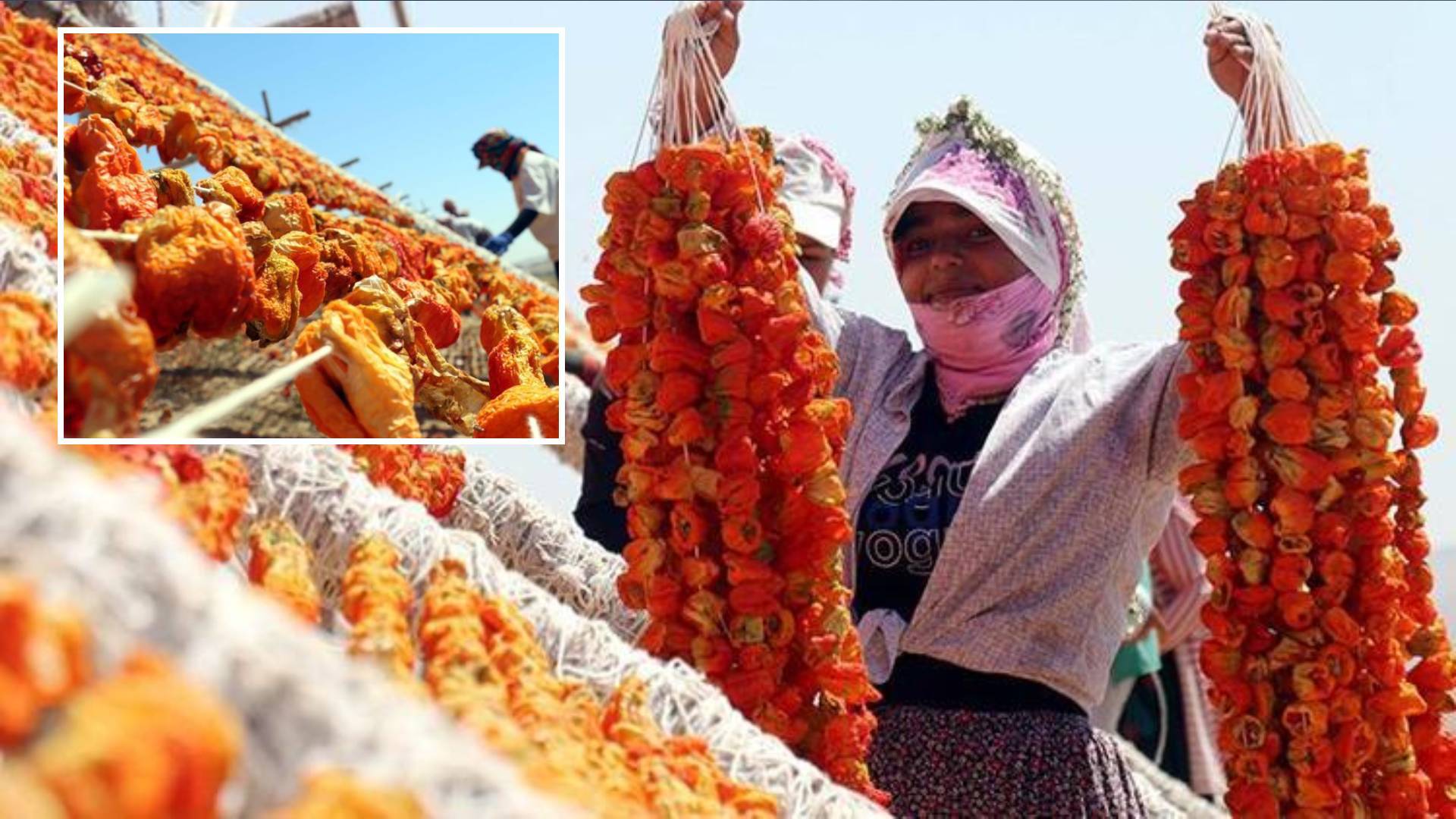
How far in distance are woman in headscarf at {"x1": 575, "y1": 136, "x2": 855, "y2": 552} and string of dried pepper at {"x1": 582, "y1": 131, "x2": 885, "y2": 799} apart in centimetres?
119

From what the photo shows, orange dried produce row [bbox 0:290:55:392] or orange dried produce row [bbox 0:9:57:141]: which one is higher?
orange dried produce row [bbox 0:9:57:141]

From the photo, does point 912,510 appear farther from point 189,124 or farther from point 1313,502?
point 189,124

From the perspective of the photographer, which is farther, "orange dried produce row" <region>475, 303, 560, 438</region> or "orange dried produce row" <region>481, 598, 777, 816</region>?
"orange dried produce row" <region>475, 303, 560, 438</region>

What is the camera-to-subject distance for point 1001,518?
2.38m

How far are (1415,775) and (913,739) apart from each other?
62 centimetres

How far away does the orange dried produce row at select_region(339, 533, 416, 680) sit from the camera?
1085mm

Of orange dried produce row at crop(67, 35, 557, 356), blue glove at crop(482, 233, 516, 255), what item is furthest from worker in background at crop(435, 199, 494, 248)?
orange dried produce row at crop(67, 35, 557, 356)

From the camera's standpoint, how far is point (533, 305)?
3.03 meters

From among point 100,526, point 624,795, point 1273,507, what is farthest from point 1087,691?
point 100,526

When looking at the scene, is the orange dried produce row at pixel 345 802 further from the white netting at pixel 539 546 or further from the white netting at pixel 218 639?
the white netting at pixel 539 546

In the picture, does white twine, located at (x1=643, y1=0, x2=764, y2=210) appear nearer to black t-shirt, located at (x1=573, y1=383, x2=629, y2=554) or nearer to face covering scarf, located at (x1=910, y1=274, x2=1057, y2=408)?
face covering scarf, located at (x1=910, y1=274, x2=1057, y2=408)

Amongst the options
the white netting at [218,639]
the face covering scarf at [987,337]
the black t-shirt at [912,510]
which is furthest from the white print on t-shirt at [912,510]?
the white netting at [218,639]

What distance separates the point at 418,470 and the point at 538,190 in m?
3.17

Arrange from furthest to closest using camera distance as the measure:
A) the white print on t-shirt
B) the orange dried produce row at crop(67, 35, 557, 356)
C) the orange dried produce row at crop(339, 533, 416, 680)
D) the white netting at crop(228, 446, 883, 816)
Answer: the white print on t-shirt
the orange dried produce row at crop(67, 35, 557, 356)
the white netting at crop(228, 446, 883, 816)
the orange dried produce row at crop(339, 533, 416, 680)
